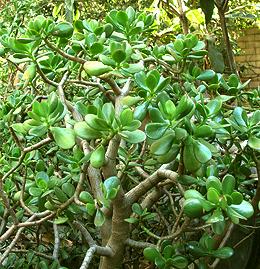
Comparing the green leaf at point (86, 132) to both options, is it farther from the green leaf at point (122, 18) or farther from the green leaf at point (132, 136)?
the green leaf at point (122, 18)

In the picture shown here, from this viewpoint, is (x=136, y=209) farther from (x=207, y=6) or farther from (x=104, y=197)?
(x=207, y=6)

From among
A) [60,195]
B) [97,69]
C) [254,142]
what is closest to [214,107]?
[254,142]

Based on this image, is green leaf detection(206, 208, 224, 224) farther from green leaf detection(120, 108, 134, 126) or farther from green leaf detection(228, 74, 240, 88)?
green leaf detection(228, 74, 240, 88)

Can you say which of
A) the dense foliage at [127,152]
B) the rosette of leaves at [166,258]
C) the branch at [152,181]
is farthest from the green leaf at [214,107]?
the rosette of leaves at [166,258]

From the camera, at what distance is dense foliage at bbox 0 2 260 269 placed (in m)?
0.60

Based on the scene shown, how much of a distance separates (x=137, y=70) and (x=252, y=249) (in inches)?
19.6

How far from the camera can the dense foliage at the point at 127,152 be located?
1.98 feet

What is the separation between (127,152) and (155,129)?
248 millimetres

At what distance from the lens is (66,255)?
93cm

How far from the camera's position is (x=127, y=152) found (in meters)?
0.83

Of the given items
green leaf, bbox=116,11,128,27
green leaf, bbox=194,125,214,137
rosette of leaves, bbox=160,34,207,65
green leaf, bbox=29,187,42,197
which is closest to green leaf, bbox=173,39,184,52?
rosette of leaves, bbox=160,34,207,65

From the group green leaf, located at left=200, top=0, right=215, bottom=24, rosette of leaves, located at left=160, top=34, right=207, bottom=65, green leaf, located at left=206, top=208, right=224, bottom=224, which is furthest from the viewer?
green leaf, located at left=200, top=0, right=215, bottom=24

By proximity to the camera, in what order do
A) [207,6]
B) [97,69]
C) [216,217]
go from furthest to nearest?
[207,6], [97,69], [216,217]

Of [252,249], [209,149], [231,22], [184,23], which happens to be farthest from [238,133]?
[231,22]
